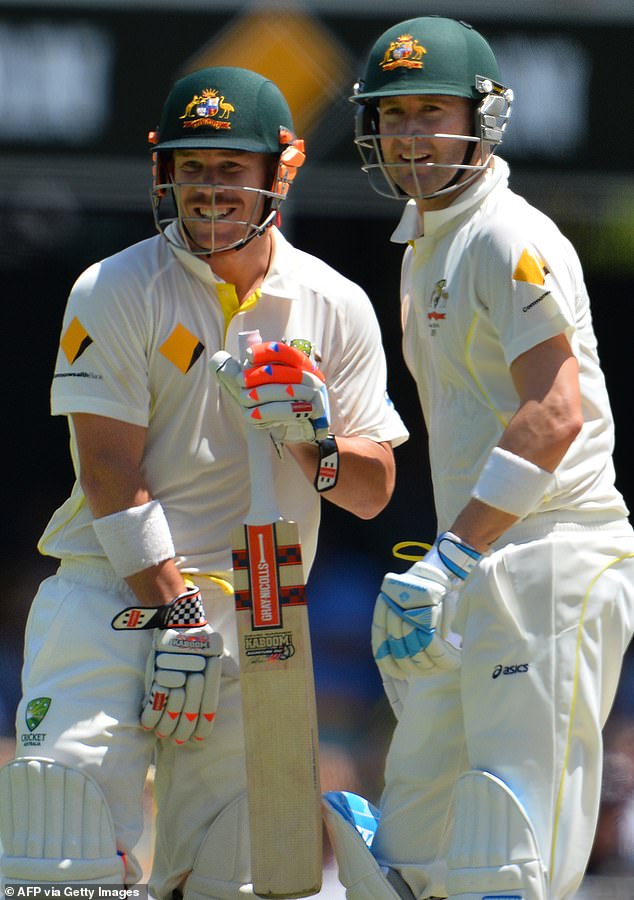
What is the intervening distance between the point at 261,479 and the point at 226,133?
651mm

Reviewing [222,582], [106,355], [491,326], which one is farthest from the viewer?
[222,582]

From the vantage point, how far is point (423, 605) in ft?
9.70

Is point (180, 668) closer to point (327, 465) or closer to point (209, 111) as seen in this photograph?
point (327, 465)

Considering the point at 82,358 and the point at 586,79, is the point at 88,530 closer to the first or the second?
the point at 82,358

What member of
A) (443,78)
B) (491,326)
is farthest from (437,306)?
(443,78)

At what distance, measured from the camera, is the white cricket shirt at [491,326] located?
302 centimetres

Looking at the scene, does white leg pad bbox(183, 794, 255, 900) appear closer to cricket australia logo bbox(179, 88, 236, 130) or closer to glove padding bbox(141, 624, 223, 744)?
glove padding bbox(141, 624, 223, 744)

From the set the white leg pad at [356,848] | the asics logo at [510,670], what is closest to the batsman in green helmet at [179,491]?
the white leg pad at [356,848]

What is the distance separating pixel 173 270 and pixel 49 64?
2.12m

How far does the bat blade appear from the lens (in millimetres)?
3176

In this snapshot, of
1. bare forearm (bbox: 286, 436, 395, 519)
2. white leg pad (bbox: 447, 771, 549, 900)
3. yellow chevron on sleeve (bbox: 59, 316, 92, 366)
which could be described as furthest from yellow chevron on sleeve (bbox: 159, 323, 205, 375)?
white leg pad (bbox: 447, 771, 549, 900)

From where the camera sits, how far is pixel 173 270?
11.2ft

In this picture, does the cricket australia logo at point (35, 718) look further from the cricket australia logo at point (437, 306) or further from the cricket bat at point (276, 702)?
the cricket australia logo at point (437, 306)

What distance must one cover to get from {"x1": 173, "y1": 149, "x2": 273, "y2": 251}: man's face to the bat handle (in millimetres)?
229
